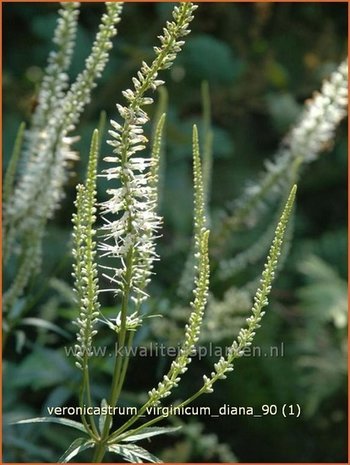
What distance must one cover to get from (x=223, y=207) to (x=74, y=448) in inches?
104

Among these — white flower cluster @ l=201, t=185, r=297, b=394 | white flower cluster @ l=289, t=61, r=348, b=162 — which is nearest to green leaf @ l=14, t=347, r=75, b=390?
white flower cluster @ l=289, t=61, r=348, b=162

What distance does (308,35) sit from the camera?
13.9ft

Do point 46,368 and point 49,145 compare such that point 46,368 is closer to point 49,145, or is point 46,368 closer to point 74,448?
point 49,145

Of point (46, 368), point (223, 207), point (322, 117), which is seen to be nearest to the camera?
point (322, 117)

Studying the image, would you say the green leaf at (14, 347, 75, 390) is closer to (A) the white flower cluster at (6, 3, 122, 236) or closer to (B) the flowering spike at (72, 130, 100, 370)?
(A) the white flower cluster at (6, 3, 122, 236)

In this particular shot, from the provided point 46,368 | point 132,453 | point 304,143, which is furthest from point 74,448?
point 304,143

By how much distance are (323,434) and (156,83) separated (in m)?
2.39

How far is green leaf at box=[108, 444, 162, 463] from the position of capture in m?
1.03

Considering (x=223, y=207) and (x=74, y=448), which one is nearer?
(x=74, y=448)

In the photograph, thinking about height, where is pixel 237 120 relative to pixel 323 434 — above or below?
above

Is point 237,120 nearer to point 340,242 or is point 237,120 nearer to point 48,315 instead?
point 340,242

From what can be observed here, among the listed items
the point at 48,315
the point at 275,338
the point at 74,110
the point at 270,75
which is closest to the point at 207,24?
the point at 270,75

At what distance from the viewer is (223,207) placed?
3607mm

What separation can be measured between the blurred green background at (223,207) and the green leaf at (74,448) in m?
0.68
